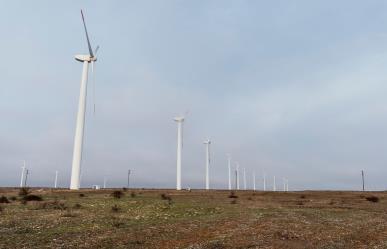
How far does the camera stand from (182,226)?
3478 cm

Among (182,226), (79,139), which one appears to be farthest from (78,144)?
(182,226)

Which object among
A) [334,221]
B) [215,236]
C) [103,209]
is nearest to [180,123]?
[103,209]

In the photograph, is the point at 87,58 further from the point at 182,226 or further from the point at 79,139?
the point at 182,226

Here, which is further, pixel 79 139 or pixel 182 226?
pixel 79 139

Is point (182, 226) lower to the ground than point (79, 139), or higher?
lower

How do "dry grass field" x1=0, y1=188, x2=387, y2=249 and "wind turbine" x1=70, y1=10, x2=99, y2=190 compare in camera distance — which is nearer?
"dry grass field" x1=0, y1=188, x2=387, y2=249

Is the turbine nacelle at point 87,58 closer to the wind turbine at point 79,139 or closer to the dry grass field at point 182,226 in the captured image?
the wind turbine at point 79,139

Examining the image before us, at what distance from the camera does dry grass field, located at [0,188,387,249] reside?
2886cm

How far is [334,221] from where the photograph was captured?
130 ft

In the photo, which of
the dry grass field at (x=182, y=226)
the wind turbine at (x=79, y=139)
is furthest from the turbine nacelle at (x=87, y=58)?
the dry grass field at (x=182, y=226)

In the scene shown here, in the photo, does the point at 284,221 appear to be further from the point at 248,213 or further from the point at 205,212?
the point at 205,212

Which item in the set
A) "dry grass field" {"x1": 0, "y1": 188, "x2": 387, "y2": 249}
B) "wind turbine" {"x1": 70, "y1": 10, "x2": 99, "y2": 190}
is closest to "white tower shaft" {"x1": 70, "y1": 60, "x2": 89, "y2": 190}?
"wind turbine" {"x1": 70, "y1": 10, "x2": 99, "y2": 190}

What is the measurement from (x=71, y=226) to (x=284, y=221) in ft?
57.4

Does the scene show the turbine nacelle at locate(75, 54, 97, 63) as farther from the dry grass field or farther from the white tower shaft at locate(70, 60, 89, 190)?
the dry grass field
